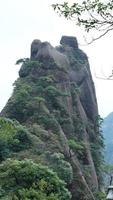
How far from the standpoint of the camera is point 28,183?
103 feet

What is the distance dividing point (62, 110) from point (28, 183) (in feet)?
84.5

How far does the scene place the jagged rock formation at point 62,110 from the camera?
44.3 meters

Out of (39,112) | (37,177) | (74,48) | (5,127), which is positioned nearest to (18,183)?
(37,177)

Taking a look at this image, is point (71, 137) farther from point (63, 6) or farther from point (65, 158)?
point (63, 6)

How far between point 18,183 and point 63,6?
22.0 metres

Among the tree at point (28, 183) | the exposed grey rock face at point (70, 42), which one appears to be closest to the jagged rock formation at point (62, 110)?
the exposed grey rock face at point (70, 42)

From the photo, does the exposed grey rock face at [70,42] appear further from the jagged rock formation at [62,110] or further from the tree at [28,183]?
the tree at [28,183]

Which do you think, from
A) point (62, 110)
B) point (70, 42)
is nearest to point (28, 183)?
point (62, 110)

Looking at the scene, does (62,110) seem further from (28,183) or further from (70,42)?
(28,183)

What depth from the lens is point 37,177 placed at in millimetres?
32062

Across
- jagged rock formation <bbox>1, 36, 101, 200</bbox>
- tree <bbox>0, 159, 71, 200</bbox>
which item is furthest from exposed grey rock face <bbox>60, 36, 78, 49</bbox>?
tree <bbox>0, 159, 71, 200</bbox>

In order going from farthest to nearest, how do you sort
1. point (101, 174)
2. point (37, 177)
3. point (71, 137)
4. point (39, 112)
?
point (101, 174), point (71, 137), point (39, 112), point (37, 177)

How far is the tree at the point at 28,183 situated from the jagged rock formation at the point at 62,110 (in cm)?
585

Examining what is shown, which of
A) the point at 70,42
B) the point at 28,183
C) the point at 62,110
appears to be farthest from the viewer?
the point at 70,42
